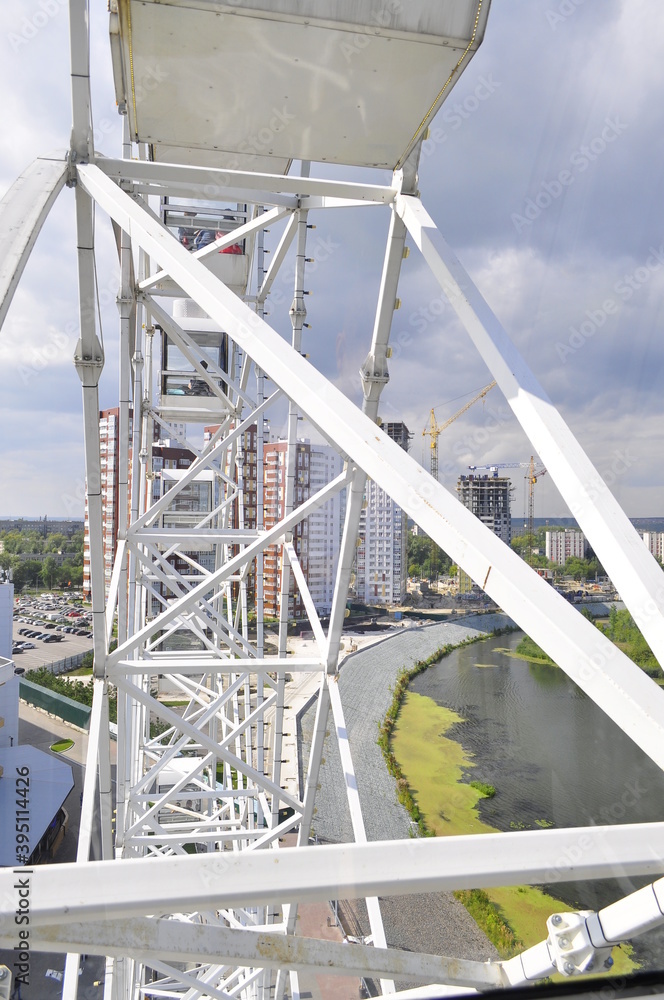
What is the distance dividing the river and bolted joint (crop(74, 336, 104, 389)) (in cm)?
1009

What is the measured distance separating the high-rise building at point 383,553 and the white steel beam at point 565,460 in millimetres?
11896

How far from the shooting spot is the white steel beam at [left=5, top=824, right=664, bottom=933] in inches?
30.9

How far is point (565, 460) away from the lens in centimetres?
129

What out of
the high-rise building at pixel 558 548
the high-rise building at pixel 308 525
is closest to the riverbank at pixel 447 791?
the high-rise building at pixel 308 525

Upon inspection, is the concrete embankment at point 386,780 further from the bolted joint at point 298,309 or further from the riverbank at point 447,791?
the bolted joint at point 298,309

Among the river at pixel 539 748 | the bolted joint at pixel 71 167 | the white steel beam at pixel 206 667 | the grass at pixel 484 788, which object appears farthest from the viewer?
the grass at pixel 484 788

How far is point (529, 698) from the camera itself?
16.9 m

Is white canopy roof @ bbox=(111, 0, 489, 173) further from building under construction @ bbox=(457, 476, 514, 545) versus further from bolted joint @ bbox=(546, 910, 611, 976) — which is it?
building under construction @ bbox=(457, 476, 514, 545)

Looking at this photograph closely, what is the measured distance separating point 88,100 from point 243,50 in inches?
18.5

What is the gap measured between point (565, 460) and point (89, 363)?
5.55ft

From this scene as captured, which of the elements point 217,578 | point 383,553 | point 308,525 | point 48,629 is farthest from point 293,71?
point 383,553

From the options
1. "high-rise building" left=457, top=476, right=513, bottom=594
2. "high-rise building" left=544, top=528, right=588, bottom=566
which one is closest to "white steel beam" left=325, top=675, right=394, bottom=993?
"high-rise building" left=544, top=528, right=588, bottom=566

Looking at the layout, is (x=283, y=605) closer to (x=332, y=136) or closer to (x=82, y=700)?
(x=332, y=136)

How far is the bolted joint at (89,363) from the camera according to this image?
2.19m
